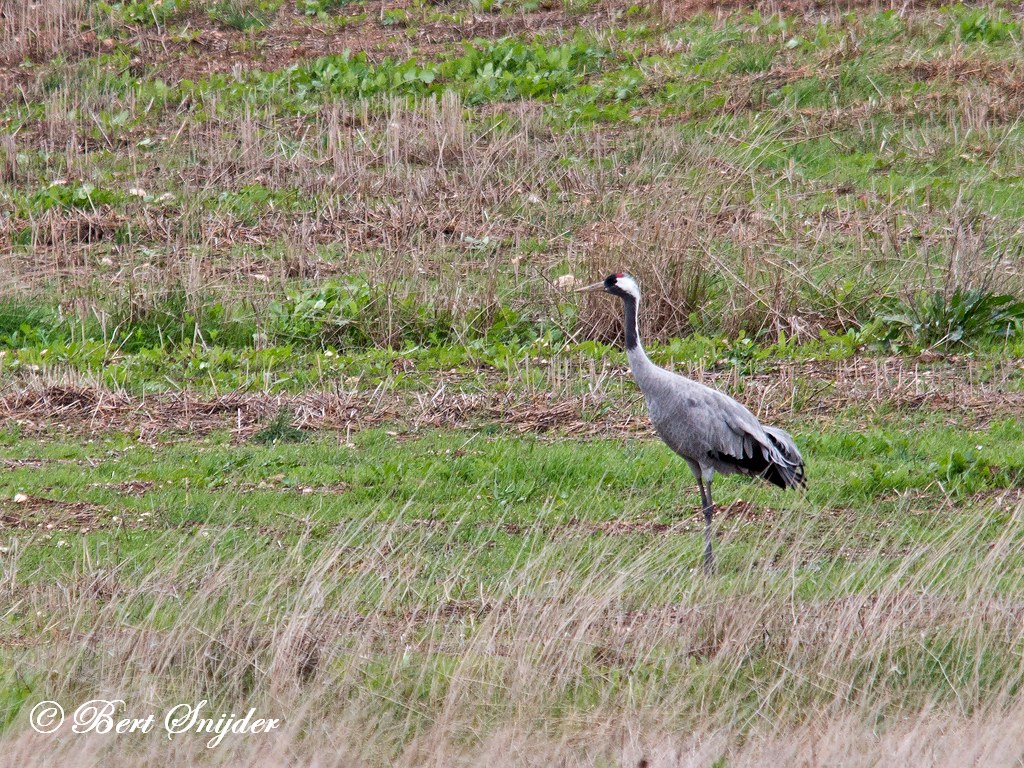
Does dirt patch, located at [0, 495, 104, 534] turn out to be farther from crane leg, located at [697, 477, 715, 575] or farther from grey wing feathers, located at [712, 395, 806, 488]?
grey wing feathers, located at [712, 395, 806, 488]

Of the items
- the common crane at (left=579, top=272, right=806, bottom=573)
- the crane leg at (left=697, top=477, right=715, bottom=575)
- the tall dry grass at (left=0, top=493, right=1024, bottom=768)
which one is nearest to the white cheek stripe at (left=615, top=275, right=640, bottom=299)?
the common crane at (left=579, top=272, right=806, bottom=573)

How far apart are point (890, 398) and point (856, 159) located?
18.5 feet

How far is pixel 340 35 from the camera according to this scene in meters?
19.3

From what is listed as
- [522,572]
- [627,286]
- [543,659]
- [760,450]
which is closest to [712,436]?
[760,450]

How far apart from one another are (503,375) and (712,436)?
124 inches

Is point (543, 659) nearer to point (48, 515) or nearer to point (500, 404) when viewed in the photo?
point (48, 515)

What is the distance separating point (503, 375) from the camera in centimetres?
1028

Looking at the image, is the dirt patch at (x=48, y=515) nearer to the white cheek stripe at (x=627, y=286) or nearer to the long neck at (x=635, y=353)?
the long neck at (x=635, y=353)

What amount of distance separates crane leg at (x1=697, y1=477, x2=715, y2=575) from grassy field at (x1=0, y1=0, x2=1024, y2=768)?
90 millimetres

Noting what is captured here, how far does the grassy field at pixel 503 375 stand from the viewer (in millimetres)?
5473

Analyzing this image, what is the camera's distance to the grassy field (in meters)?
5.47

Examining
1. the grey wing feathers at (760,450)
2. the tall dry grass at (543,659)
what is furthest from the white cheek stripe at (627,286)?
the tall dry grass at (543,659)

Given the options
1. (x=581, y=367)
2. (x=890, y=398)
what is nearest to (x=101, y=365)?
(x=581, y=367)

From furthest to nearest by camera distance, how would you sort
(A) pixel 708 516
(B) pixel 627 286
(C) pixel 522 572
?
(B) pixel 627 286, (A) pixel 708 516, (C) pixel 522 572
